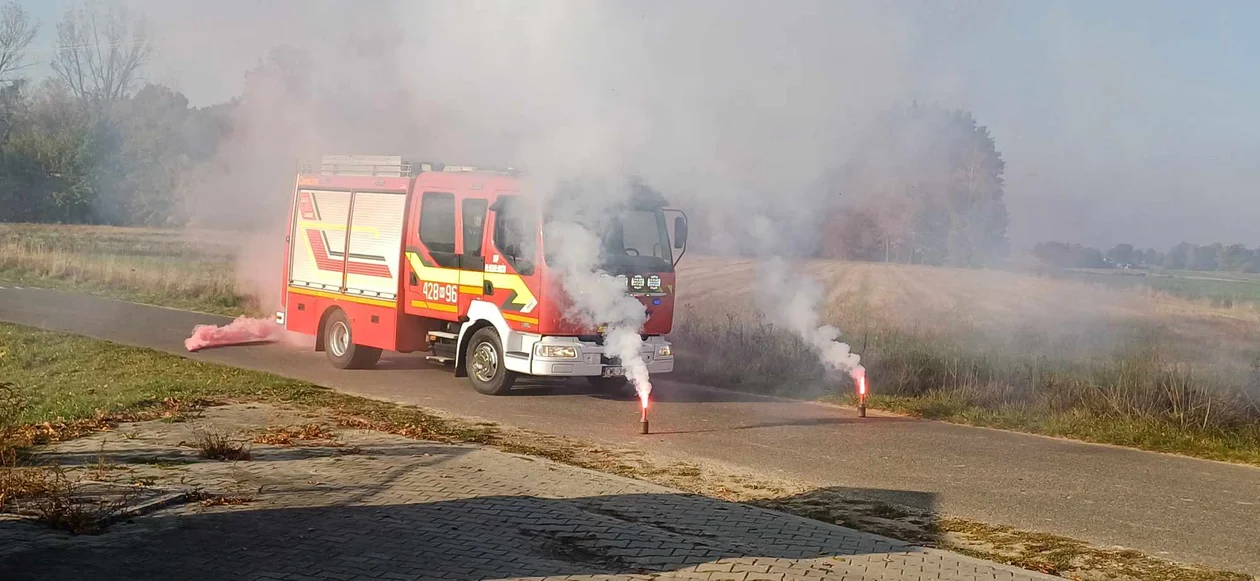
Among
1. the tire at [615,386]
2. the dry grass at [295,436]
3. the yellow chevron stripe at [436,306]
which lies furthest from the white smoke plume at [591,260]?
the dry grass at [295,436]

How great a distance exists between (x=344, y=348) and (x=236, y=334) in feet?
11.2

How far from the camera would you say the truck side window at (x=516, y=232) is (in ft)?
43.4

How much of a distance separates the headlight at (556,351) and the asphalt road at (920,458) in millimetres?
617

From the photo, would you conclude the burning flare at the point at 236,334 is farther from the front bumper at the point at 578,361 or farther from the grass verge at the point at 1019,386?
the grass verge at the point at 1019,386

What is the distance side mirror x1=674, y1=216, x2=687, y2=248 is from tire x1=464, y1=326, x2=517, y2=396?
8.40 ft

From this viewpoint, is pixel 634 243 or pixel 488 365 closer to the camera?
pixel 634 243

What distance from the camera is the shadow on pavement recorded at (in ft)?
19.7

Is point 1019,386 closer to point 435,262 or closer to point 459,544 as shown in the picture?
point 435,262

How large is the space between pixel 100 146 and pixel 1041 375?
69.4ft

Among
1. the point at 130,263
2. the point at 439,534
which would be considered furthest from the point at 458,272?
the point at 130,263

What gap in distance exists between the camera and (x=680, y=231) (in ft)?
45.3

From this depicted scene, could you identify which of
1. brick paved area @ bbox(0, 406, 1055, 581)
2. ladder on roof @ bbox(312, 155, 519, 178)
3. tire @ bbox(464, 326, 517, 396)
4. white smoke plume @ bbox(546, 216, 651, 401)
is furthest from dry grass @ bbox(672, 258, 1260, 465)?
brick paved area @ bbox(0, 406, 1055, 581)

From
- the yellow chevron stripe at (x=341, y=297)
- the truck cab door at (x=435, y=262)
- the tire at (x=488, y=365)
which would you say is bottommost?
the tire at (x=488, y=365)

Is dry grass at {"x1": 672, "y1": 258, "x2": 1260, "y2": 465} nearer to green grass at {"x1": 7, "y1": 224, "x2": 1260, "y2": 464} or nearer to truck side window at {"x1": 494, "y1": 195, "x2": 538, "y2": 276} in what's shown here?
green grass at {"x1": 7, "y1": 224, "x2": 1260, "y2": 464}
